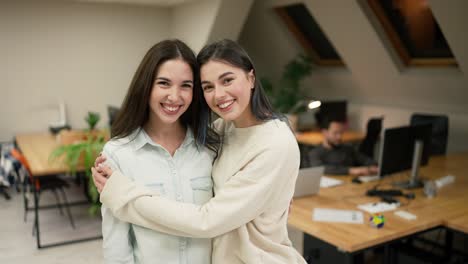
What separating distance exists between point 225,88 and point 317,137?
5.14 metres

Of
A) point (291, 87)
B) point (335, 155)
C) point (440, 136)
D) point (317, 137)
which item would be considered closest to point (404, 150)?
point (335, 155)

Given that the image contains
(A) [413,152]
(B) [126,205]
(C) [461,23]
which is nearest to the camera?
(B) [126,205]

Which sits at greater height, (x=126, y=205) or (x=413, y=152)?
(x=126, y=205)

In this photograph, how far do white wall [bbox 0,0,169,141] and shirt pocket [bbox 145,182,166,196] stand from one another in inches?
253

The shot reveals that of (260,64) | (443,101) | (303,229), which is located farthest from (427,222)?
(260,64)

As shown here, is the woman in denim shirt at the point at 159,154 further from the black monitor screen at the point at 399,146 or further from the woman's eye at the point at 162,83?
the black monitor screen at the point at 399,146

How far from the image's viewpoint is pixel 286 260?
65.1 inches

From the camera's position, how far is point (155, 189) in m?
1.50

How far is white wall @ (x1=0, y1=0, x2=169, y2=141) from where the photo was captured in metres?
6.99

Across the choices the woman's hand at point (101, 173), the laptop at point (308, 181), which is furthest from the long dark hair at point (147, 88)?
the laptop at point (308, 181)

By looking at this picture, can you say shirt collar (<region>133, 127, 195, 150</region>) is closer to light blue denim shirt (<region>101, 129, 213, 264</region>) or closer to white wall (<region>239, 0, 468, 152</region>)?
light blue denim shirt (<region>101, 129, 213, 264</region>)

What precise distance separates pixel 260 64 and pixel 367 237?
631 centimetres

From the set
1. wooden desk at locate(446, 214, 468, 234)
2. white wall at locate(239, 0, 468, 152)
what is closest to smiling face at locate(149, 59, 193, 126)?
wooden desk at locate(446, 214, 468, 234)

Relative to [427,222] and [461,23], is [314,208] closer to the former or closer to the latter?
[427,222]
